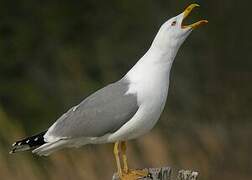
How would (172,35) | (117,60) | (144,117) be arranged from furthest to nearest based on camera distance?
1. (117,60)
2. (172,35)
3. (144,117)

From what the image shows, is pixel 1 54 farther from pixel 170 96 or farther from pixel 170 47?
pixel 170 47

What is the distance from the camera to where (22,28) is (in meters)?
9.16

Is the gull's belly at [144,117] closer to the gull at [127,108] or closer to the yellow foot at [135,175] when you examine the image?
the gull at [127,108]

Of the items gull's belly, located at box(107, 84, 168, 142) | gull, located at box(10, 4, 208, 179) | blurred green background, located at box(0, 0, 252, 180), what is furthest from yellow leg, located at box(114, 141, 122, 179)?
blurred green background, located at box(0, 0, 252, 180)

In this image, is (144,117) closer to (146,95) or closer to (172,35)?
(146,95)

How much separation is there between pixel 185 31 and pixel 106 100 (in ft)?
1.58

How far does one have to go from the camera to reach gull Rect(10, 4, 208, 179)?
12.0 feet

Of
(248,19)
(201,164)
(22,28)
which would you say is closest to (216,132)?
(201,164)

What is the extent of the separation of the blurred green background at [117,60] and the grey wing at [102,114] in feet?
11.4

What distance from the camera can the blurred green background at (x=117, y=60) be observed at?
807 cm

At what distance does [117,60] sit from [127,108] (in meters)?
5.27

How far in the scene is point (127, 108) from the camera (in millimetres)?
3682

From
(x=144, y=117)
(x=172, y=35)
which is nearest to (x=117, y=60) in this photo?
(x=172, y=35)

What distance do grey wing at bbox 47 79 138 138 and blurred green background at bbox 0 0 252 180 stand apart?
11.4 feet
